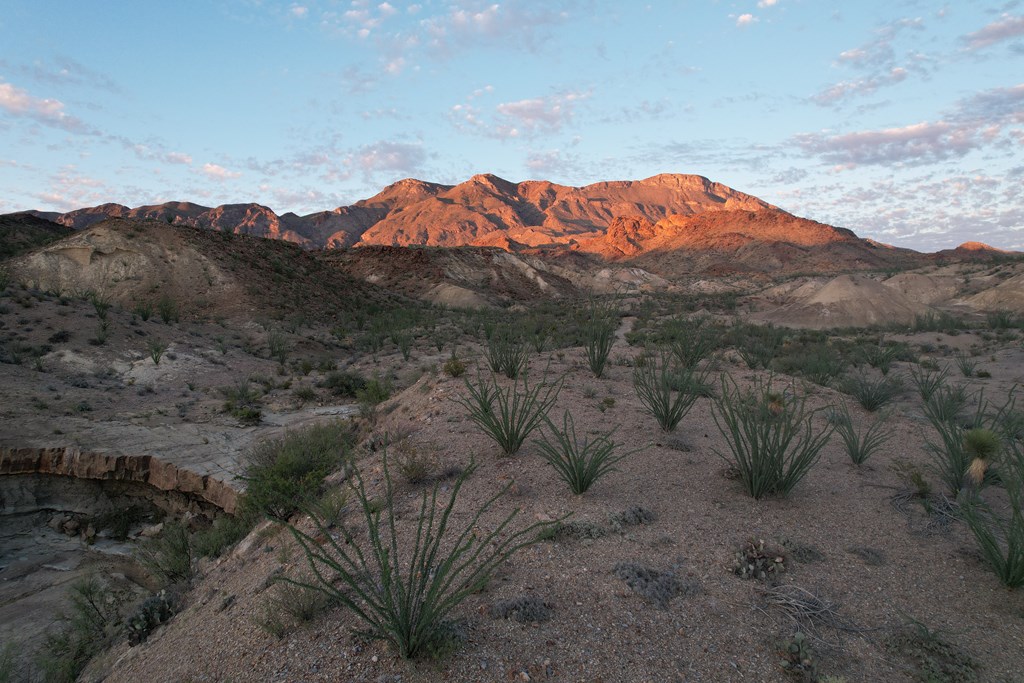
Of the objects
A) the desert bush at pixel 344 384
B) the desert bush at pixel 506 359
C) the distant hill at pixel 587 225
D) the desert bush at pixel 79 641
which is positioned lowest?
the desert bush at pixel 79 641

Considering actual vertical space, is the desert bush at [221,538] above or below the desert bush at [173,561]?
above

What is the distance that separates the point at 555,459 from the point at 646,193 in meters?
198

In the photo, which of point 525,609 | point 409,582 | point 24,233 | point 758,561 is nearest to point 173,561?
point 409,582

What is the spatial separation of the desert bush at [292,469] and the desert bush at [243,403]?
2.62 meters

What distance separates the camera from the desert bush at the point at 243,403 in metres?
9.67

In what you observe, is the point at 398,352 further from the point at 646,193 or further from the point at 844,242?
the point at 646,193

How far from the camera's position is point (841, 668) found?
104 inches

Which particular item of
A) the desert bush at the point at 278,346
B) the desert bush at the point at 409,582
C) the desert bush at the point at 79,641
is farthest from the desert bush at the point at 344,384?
the desert bush at the point at 409,582

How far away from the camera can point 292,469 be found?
5676 millimetres

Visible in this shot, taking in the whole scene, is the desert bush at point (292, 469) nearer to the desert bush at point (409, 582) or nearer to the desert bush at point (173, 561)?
the desert bush at point (173, 561)

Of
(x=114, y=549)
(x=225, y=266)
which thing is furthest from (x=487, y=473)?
(x=225, y=266)

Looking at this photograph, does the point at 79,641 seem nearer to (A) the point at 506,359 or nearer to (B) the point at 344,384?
(A) the point at 506,359

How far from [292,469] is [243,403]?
5979 millimetres

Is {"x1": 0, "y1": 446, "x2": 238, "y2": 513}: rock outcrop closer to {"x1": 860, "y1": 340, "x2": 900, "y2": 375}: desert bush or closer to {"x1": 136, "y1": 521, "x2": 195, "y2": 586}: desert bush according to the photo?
{"x1": 136, "y1": 521, "x2": 195, "y2": 586}: desert bush
